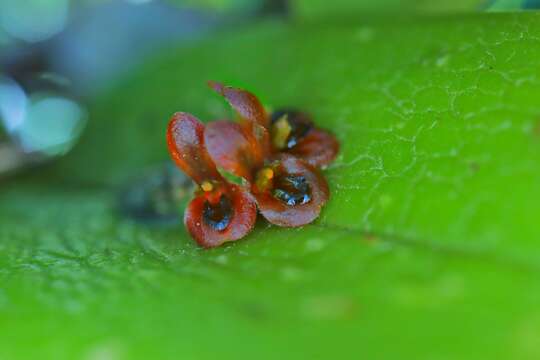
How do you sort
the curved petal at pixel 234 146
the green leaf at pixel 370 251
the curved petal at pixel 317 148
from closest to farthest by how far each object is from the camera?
the green leaf at pixel 370 251 < the curved petal at pixel 234 146 < the curved petal at pixel 317 148

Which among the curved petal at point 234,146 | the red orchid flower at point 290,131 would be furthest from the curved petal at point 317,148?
the curved petal at point 234,146

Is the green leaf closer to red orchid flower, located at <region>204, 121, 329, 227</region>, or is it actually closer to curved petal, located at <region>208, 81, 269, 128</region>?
red orchid flower, located at <region>204, 121, 329, 227</region>

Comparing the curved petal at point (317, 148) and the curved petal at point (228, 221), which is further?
the curved petal at point (317, 148)

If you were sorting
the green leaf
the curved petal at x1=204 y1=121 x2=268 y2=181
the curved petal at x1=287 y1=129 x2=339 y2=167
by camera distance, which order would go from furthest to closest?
1. the curved petal at x1=287 y1=129 x2=339 y2=167
2. the curved petal at x1=204 y1=121 x2=268 y2=181
3. the green leaf

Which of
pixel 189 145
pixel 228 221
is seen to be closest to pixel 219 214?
pixel 228 221

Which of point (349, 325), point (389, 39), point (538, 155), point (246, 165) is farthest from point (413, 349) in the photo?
point (389, 39)

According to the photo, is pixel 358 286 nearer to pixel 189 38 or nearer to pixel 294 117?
pixel 294 117

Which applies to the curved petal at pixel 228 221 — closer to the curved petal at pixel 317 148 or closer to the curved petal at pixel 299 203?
the curved petal at pixel 299 203

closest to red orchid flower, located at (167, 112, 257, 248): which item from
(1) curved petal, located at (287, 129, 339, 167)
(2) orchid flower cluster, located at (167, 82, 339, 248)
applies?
(2) orchid flower cluster, located at (167, 82, 339, 248)
